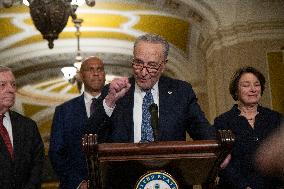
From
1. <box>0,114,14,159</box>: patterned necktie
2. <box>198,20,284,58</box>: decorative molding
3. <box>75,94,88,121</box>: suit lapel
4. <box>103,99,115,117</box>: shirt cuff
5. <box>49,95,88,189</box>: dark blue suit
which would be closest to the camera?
<box>103,99,115,117</box>: shirt cuff

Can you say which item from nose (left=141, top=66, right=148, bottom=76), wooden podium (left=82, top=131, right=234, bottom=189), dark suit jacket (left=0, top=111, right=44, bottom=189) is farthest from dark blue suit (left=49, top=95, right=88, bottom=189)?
wooden podium (left=82, top=131, right=234, bottom=189)

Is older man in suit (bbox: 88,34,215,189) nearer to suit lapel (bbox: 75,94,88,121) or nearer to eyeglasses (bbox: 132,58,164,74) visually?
eyeglasses (bbox: 132,58,164,74)

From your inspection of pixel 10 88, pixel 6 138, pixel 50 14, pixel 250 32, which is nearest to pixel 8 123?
pixel 6 138

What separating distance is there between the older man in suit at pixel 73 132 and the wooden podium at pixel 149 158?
1.06 meters

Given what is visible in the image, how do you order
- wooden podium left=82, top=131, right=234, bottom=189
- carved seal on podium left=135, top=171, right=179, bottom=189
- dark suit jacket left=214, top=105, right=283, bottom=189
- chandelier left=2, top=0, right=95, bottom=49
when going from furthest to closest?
chandelier left=2, top=0, right=95, bottom=49 < dark suit jacket left=214, top=105, right=283, bottom=189 < carved seal on podium left=135, top=171, right=179, bottom=189 < wooden podium left=82, top=131, right=234, bottom=189

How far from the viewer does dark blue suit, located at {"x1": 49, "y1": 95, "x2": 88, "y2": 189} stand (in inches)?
127

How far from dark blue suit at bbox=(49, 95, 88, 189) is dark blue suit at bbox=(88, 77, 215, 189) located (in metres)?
0.80

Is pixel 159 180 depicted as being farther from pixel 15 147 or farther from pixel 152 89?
pixel 15 147

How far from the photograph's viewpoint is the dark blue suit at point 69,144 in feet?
10.6

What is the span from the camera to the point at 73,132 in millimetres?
3453

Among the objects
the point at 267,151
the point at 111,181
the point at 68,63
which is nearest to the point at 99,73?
the point at 267,151

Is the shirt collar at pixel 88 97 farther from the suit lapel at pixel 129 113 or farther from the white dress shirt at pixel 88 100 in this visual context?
the suit lapel at pixel 129 113

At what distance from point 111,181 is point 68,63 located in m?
11.4

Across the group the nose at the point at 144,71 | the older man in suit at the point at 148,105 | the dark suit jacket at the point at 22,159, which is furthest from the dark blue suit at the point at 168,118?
the dark suit jacket at the point at 22,159
